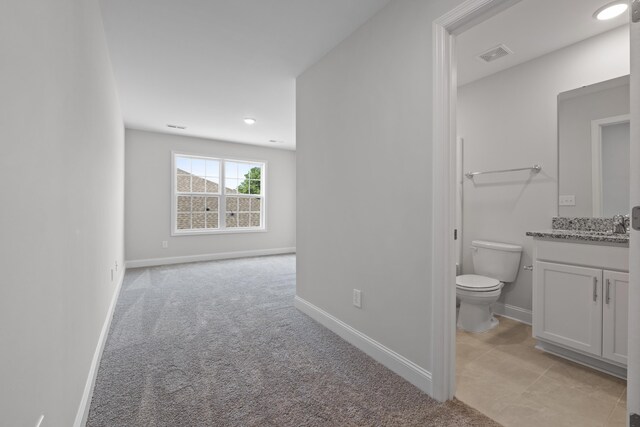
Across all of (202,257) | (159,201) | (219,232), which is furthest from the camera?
(219,232)

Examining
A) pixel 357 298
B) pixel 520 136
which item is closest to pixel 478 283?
pixel 357 298

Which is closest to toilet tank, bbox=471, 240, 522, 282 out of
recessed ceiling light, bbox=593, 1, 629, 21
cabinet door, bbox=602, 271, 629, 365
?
cabinet door, bbox=602, 271, 629, 365

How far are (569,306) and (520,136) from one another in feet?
5.12

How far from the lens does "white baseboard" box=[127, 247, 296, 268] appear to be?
5.00m

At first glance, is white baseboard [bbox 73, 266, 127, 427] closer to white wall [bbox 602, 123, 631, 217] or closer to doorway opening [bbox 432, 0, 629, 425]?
doorway opening [bbox 432, 0, 629, 425]

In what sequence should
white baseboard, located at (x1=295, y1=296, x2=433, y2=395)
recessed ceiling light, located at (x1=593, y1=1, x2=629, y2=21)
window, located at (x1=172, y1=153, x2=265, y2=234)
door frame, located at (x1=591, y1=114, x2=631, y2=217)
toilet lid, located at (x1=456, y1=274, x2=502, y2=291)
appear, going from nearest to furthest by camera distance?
white baseboard, located at (x1=295, y1=296, x2=433, y2=395) < recessed ceiling light, located at (x1=593, y1=1, x2=629, y2=21) < door frame, located at (x1=591, y1=114, x2=631, y2=217) < toilet lid, located at (x1=456, y1=274, x2=502, y2=291) < window, located at (x1=172, y1=153, x2=265, y2=234)

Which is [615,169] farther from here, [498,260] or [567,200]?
[498,260]

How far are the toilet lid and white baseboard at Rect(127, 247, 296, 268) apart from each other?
4.35m

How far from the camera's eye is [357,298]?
2188mm

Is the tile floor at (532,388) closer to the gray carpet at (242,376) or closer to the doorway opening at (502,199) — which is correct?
the doorway opening at (502,199)

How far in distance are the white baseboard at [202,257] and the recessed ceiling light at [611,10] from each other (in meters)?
5.66

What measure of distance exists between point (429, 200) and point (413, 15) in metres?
1.10

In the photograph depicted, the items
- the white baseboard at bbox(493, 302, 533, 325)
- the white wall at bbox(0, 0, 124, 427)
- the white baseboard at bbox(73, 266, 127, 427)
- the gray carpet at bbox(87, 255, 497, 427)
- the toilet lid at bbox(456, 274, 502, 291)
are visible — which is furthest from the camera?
the white baseboard at bbox(493, 302, 533, 325)

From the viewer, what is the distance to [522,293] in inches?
Answer: 108
